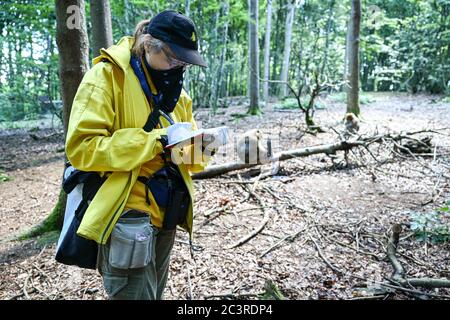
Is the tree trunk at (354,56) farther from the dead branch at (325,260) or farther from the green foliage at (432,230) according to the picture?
the dead branch at (325,260)

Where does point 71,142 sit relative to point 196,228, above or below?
above

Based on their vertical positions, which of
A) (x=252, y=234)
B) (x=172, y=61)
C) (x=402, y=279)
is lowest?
(x=402, y=279)

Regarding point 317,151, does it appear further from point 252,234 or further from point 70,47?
point 70,47

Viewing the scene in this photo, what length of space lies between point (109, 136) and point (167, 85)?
0.50 meters

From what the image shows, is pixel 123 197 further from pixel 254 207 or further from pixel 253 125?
pixel 253 125

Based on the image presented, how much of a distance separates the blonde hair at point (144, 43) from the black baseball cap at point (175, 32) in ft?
0.10

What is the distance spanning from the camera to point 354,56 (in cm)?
1018

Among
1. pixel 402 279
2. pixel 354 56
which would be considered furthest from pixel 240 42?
pixel 402 279

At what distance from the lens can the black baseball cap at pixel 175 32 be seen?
5.98 feet

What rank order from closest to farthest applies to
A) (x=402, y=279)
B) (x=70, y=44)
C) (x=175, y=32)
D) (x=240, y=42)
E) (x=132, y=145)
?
(x=132, y=145)
(x=175, y=32)
(x=402, y=279)
(x=70, y=44)
(x=240, y=42)

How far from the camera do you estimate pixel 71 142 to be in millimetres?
1695

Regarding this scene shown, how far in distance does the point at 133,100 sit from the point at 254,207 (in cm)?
353
